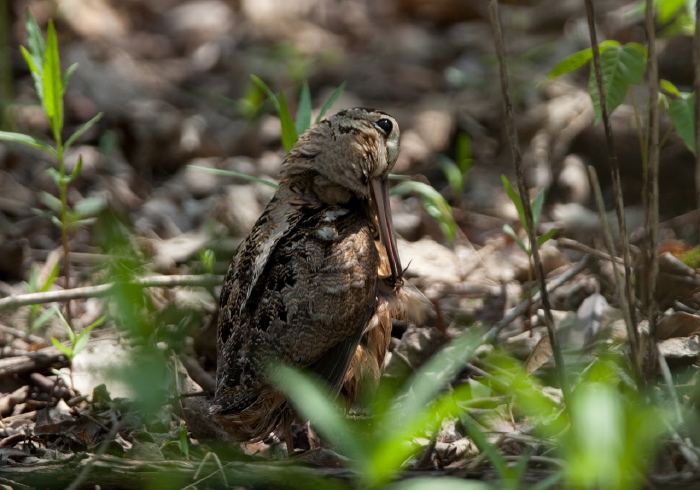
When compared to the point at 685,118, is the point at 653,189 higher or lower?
lower

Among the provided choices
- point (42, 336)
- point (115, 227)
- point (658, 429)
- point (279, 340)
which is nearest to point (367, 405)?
point (279, 340)

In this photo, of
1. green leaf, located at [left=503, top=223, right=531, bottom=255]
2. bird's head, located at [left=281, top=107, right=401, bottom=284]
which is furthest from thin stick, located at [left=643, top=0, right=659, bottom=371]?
bird's head, located at [left=281, top=107, right=401, bottom=284]

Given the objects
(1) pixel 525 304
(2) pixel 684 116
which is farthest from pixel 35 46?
(2) pixel 684 116

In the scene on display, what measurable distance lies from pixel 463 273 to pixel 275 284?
2.05 m

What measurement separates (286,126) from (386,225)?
817 millimetres

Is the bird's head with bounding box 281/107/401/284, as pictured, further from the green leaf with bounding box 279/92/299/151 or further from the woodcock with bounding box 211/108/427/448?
the green leaf with bounding box 279/92/299/151

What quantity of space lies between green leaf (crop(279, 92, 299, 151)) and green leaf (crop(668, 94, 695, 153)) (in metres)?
1.74

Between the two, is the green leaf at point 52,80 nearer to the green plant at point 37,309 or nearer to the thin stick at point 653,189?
the green plant at point 37,309

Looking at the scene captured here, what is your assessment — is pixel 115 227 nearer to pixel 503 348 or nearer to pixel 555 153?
pixel 503 348

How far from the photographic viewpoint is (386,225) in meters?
3.70

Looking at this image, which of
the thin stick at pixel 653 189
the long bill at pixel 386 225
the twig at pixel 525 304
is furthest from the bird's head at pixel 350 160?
the thin stick at pixel 653 189

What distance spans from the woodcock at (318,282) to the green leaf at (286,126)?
0.18 meters

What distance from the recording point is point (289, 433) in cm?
351

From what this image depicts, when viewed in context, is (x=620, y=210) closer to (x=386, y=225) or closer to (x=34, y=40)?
(x=386, y=225)
